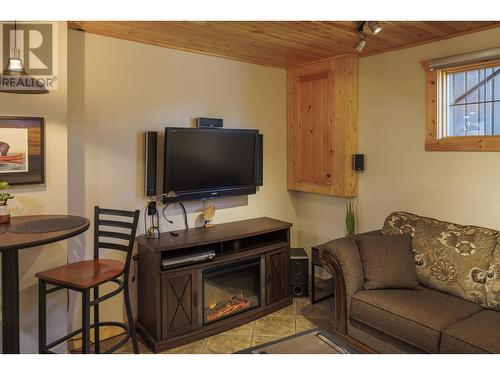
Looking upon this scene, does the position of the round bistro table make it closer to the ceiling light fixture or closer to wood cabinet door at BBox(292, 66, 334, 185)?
the ceiling light fixture

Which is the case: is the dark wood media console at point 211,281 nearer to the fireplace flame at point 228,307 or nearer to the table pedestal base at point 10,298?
the fireplace flame at point 228,307

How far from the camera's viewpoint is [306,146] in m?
4.15

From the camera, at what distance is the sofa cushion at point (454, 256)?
2.56 meters

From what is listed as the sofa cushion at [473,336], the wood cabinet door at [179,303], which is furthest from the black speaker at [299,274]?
the sofa cushion at [473,336]

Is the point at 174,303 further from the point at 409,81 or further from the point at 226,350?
the point at 409,81

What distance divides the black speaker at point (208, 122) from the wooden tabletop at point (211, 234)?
38.8 inches

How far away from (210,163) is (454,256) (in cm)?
215

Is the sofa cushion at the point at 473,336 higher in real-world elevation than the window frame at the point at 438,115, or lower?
lower

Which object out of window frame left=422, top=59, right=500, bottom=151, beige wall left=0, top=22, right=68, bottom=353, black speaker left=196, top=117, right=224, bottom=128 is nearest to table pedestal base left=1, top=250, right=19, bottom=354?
beige wall left=0, top=22, right=68, bottom=353
